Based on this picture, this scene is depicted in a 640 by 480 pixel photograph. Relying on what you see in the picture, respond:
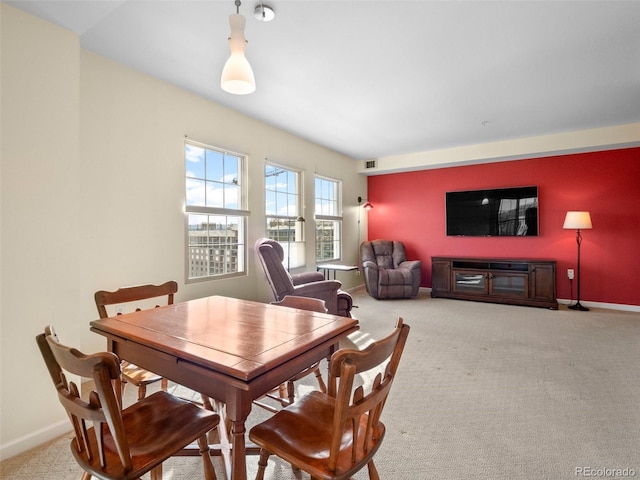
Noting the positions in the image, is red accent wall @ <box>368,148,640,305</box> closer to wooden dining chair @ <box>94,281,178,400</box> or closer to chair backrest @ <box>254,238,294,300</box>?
chair backrest @ <box>254,238,294,300</box>


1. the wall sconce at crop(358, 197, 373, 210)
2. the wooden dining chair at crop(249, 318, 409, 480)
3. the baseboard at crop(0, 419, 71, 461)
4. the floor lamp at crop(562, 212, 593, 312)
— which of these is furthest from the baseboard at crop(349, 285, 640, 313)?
→ the baseboard at crop(0, 419, 71, 461)

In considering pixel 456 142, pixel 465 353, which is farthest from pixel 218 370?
pixel 456 142

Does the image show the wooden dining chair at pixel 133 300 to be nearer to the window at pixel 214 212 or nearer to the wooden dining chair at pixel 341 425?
the wooden dining chair at pixel 341 425

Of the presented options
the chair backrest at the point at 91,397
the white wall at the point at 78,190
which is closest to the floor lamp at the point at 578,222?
the white wall at the point at 78,190

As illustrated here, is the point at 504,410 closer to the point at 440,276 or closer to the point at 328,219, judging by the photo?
the point at 440,276

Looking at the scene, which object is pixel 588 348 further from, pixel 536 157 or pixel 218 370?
pixel 218 370

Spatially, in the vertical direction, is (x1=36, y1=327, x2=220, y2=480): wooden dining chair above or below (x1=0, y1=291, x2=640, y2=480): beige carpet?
above

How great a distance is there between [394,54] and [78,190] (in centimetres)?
249

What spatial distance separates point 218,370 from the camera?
3.55 ft

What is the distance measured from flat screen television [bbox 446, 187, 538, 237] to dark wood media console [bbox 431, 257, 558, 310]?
0.59m

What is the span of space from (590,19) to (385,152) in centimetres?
372

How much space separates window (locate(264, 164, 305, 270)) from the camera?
4.45m

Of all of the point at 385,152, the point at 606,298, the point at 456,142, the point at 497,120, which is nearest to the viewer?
the point at 497,120

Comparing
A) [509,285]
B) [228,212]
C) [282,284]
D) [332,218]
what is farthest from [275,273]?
[509,285]
